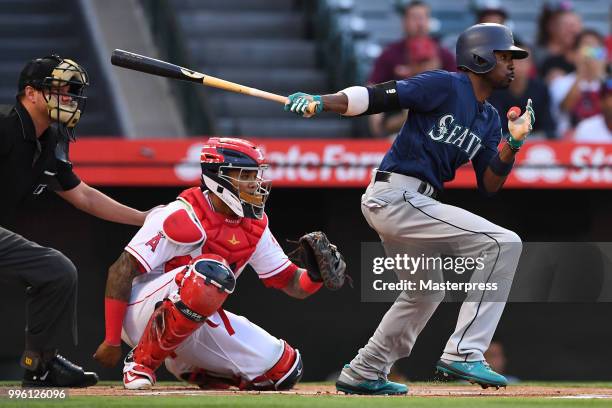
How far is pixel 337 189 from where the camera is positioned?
8812 millimetres

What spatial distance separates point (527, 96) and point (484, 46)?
345 cm

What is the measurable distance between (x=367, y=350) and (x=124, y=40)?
4.96 meters

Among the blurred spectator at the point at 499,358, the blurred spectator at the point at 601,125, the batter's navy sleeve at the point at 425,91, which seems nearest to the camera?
the batter's navy sleeve at the point at 425,91

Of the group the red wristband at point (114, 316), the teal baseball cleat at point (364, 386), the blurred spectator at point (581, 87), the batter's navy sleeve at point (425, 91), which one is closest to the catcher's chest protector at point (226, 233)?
the red wristband at point (114, 316)

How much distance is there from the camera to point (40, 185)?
600cm

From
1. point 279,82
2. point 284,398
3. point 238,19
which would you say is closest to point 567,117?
point 279,82

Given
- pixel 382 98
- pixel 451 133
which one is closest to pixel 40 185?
pixel 382 98

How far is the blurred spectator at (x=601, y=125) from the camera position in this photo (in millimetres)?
9406

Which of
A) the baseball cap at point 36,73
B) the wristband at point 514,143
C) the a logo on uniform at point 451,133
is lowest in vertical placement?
the wristband at point 514,143

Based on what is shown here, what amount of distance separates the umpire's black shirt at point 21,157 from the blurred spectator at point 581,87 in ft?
16.1

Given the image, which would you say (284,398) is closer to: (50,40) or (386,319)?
(386,319)

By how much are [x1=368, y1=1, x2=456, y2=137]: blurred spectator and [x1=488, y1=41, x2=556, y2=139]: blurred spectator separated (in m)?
0.56

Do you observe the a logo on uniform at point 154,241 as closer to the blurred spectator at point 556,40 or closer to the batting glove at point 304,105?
the batting glove at point 304,105

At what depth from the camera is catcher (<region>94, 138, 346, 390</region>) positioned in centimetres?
565
